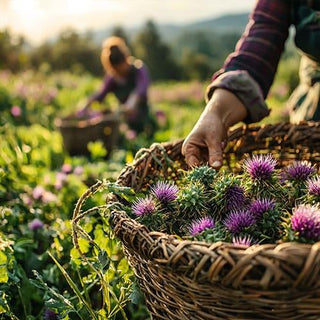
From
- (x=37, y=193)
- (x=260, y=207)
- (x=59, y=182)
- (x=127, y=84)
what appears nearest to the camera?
(x=260, y=207)

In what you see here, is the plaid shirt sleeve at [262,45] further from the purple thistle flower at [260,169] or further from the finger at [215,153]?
the purple thistle flower at [260,169]

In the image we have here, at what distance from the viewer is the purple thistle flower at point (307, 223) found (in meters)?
0.89

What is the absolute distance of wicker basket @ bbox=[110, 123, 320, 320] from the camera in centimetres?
79

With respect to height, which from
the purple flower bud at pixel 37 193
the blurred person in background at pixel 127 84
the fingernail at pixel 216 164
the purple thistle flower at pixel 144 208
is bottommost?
the blurred person in background at pixel 127 84

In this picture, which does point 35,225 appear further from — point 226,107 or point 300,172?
point 300,172

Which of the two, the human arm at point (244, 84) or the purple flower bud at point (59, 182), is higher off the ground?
the human arm at point (244, 84)

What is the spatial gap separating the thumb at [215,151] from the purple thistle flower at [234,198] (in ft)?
0.97

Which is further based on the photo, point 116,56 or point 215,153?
point 116,56

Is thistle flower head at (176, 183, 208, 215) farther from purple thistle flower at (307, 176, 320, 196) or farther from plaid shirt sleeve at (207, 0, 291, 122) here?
plaid shirt sleeve at (207, 0, 291, 122)

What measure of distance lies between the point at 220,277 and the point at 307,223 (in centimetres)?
20

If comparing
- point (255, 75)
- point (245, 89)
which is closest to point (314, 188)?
point (245, 89)

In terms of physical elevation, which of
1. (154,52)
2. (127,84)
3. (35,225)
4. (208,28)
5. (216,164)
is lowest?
(154,52)

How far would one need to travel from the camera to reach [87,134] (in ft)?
14.1

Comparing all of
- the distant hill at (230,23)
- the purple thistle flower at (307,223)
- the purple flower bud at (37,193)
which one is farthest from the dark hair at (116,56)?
the distant hill at (230,23)
